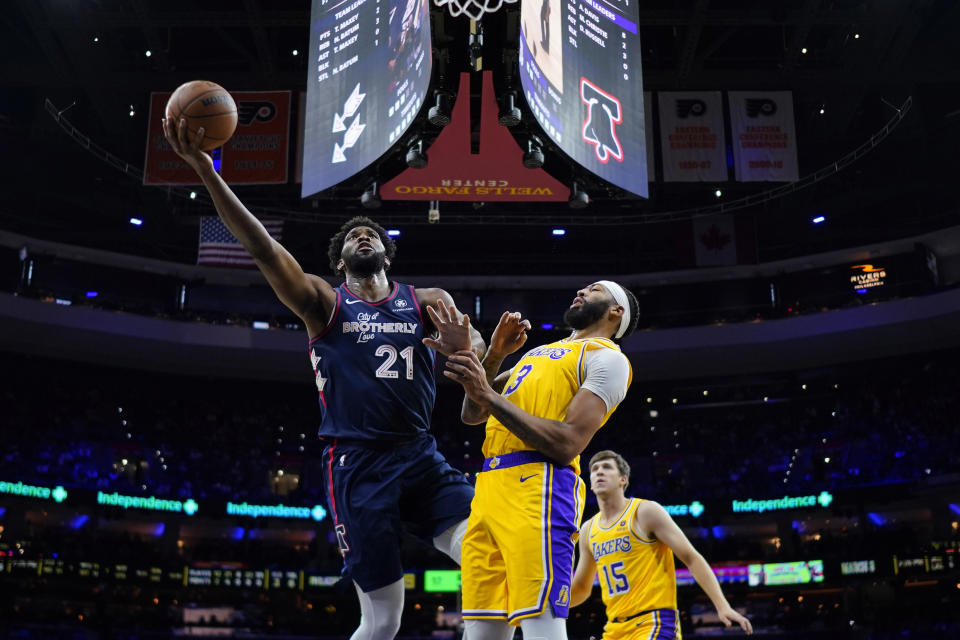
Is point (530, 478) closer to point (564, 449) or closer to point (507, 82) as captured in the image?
point (564, 449)

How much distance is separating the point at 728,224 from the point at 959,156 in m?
6.33

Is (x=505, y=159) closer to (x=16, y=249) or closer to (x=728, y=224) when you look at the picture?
(x=728, y=224)

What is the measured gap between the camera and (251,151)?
15695mm

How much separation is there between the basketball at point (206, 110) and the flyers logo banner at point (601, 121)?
6.05 meters

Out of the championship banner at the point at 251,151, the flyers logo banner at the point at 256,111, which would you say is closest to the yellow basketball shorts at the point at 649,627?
the championship banner at the point at 251,151

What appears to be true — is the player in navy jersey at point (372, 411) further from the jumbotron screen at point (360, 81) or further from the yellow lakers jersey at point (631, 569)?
the jumbotron screen at point (360, 81)

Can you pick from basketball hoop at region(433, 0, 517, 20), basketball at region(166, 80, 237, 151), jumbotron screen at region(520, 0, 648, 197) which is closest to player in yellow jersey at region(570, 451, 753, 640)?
basketball at region(166, 80, 237, 151)

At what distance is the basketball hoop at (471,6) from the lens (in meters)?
9.40

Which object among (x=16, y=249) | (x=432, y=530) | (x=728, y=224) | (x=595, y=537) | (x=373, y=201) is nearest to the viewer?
(x=432, y=530)

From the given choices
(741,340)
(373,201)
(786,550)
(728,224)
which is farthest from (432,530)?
(741,340)

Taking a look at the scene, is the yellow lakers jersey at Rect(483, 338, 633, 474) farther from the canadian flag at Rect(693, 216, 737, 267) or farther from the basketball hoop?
the canadian flag at Rect(693, 216, 737, 267)

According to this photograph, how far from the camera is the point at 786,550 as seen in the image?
2609 centimetres

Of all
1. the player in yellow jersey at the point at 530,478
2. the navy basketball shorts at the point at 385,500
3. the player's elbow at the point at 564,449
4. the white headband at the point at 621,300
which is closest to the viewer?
the player in yellow jersey at the point at 530,478

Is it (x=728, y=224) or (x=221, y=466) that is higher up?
(x=728, y=224)
